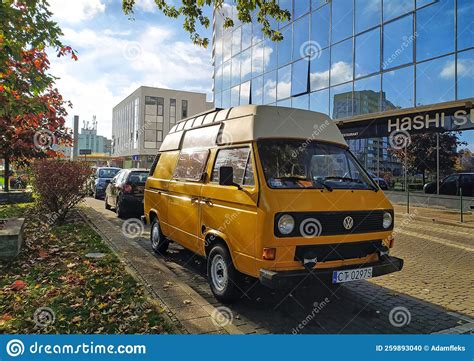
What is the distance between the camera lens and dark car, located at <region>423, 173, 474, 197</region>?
52.6ft

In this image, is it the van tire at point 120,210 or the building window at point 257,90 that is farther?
the building window at point 257,90

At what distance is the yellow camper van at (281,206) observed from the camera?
429cm

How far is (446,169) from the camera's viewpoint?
55.2 ft

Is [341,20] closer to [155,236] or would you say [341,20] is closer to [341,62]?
[341,62]

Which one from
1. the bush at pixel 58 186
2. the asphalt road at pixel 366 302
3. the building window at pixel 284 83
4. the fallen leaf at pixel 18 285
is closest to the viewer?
the asphalt road at pixel 366 302

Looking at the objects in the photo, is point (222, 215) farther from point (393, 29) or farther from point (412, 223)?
point (393, 29)

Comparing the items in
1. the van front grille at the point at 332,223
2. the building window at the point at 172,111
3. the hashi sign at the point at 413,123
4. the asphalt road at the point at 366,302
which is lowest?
the asphalt road at the point at 366,302

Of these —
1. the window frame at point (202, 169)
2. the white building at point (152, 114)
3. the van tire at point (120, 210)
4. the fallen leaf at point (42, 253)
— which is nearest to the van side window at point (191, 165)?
the window frame at point (202, 169)

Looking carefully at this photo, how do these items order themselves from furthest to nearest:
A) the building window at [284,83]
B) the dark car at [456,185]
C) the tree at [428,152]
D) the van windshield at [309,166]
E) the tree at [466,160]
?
the building window at [284,83], the tree at [428,152], the dark car at [456,185], the tree at [466,160], the van windshield at [309,166]

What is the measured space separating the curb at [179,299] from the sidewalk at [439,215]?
10.3 meters

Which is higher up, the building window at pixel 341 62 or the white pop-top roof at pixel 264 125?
the building window at pixel 341 62

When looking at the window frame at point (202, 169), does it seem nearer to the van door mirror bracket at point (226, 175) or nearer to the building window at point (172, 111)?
the van door mirror bracket at point (226, 175)

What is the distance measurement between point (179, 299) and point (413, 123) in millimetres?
15439

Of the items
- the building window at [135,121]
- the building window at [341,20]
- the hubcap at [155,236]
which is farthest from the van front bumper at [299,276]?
the building window at [135,121]
